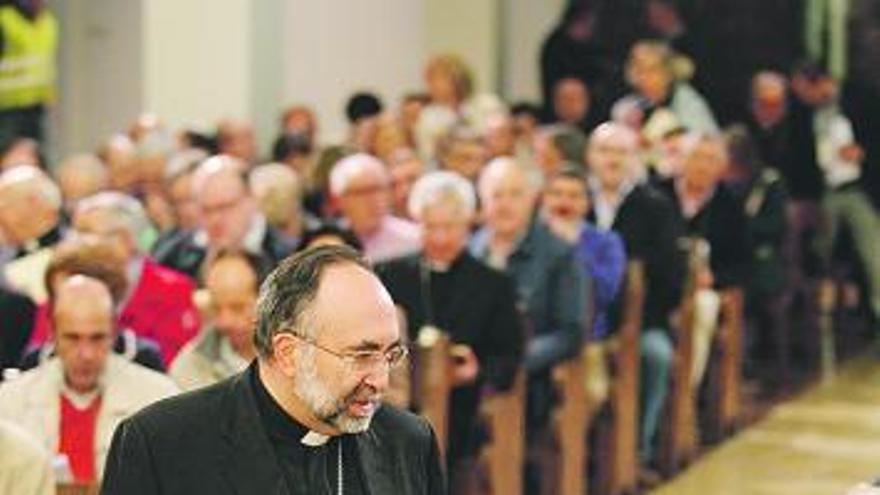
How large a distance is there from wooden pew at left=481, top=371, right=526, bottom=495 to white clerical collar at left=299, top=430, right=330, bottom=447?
3.96m

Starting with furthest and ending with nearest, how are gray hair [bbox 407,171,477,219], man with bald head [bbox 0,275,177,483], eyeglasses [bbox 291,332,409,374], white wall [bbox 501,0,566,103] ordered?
1. white wall [bbox 501,0,566,103]
2. gray hair [bbox 407,171,477,219]
3. man with bald head [bbox 0,275,177,483]
4. eyeglasses [bbox 291,332,409,374]

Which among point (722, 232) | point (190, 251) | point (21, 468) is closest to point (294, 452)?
point (21, 468)

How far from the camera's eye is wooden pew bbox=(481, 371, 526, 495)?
763cm

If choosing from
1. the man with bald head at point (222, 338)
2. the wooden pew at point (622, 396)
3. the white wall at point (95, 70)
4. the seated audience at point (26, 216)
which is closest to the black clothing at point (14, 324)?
the man with bald head at point (222, 338)

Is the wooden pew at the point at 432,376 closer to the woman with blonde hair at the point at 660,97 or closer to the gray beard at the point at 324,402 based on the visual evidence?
the gray beard at the point at 324,402

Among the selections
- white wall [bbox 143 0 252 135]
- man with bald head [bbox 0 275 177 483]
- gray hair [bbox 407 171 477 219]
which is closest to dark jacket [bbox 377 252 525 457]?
gray hair [bbox 407 171 477 219]

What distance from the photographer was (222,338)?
6.58 meters

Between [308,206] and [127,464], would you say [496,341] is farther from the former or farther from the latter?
[127,464]

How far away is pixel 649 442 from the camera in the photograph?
9727 millimetres

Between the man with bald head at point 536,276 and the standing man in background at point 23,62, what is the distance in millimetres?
4408

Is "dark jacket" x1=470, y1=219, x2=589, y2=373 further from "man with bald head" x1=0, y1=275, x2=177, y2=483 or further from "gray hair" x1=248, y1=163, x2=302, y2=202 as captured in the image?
"man with bald head" x1=0, y1=275, x2=177, y2=483

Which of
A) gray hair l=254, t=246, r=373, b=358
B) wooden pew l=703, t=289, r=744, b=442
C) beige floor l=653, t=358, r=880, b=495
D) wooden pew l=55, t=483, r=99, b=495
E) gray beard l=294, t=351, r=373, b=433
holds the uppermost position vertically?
gray hair l=254, t=246, r=373, b=358

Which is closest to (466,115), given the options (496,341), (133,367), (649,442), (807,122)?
(807,122)

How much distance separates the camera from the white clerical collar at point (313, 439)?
3656mm
